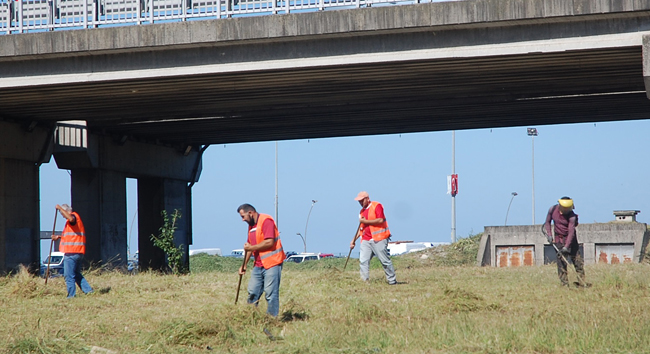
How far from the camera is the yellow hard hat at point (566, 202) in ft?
42.5

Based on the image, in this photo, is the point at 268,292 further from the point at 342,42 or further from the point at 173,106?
the point at 173,106

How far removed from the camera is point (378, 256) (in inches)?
575

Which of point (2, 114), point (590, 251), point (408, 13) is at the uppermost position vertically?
point (408, 13)

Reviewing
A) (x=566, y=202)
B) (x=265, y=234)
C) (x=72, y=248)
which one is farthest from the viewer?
(x=72, y=248)

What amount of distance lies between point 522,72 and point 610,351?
1142 cm

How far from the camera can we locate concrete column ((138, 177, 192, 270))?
30.5 m

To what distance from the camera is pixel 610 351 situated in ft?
24.3

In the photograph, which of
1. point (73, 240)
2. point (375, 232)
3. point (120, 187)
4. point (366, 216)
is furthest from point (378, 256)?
point (120, 187)

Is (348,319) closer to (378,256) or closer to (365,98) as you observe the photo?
(378,256)

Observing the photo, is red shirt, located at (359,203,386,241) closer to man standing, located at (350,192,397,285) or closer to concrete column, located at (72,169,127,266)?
man standing, located at (350,192,397,285)

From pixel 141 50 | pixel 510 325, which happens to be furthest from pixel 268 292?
pixel 141 50

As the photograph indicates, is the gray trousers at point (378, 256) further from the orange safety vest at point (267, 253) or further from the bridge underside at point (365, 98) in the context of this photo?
the orange safety vest at point (267, 253)

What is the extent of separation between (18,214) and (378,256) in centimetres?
1307

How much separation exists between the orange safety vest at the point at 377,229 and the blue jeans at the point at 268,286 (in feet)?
15.8
